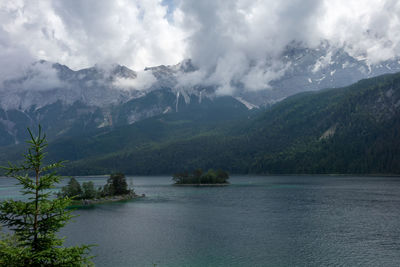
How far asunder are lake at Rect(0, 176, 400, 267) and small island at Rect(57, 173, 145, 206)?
28467 mm

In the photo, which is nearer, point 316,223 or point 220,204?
point 316,223

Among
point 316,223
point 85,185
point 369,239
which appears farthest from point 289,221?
point 85,185

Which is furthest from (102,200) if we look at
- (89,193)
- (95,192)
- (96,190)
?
(96,190)

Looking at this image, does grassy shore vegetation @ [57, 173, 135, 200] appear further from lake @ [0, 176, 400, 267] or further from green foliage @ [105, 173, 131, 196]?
lake @ [0, 176, 400, 267]

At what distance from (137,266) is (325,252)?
36.9 metres

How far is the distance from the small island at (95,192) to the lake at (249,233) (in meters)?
28.5

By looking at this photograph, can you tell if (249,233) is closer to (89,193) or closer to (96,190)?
(89,193)

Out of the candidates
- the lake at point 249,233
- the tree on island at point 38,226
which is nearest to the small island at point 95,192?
the lake at point 249,233

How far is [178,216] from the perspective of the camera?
11306 centimetres

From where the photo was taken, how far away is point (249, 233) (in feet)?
273

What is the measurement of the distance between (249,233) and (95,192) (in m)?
110

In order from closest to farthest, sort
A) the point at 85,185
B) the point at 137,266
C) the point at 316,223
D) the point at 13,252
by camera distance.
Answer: the point at 13,252
the point at 137,266
the point at 316,223
the point at 85,185

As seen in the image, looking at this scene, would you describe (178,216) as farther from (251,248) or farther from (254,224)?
(251,248)

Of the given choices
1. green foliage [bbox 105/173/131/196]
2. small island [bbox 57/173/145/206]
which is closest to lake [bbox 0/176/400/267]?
small island [bbox 57/173/145/206]
